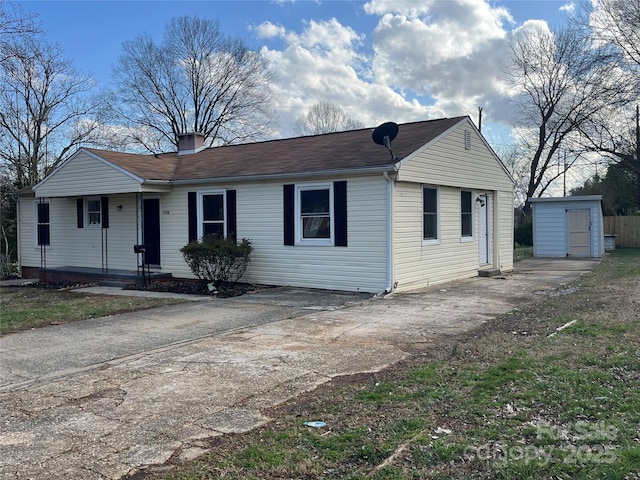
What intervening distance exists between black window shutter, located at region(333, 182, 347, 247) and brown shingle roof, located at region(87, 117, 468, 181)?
1.55 ft

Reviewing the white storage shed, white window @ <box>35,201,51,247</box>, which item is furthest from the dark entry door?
the white storage shed

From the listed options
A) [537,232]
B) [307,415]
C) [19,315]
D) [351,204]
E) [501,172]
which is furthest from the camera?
[537,232]

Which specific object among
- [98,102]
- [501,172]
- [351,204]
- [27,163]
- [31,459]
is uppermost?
[98,102]

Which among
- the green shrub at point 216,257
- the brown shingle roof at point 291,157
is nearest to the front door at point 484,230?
the brown shingle roof at point 291,157

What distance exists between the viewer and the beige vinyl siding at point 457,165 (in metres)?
11.9

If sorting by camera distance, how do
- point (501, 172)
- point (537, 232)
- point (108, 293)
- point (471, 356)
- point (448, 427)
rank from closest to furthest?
point (448, 427)
point (471, 356)
point (108, 293)
point (501, 172)
point (537, 232)

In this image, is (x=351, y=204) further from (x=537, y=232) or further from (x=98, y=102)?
(x=98, y=102)

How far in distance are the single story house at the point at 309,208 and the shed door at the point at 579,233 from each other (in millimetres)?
7816

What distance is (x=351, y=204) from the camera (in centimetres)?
1164

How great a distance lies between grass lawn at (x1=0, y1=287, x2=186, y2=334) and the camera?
29.6 ft

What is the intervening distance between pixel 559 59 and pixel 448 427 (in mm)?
33129

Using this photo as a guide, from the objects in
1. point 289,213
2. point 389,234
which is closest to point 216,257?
point 289,213

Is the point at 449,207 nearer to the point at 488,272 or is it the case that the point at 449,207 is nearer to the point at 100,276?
the point at 488,272

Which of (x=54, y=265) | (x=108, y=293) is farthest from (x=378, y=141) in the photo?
(x=54, y=265)
